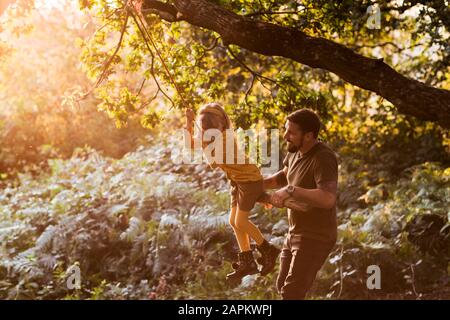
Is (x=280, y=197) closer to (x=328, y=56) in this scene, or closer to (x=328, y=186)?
(x=328, y=186)

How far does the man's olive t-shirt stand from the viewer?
4855 millimetres

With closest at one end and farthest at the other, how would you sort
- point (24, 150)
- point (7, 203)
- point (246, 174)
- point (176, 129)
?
1. point (246, 174)
2. point (7, 203)
3. point (176, 129)
4. point (24, 150)

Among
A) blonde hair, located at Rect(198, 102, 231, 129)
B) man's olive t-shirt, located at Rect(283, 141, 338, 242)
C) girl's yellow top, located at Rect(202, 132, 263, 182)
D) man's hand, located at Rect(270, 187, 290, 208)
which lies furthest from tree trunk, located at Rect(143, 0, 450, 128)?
man's hand, located at Rect(270, 187, 290, 208)

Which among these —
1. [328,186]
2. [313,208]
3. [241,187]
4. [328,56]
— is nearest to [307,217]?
[313,208]

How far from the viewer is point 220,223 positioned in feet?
35.9

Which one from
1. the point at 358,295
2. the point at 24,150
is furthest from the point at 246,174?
the point at 24,150

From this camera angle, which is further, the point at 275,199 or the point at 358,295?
the point at 358,295

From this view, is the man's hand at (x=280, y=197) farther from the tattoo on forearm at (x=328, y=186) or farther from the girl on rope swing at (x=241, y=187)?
the girl on rope swing at (x=241, y=187)

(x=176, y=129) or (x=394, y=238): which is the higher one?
(x=176, y=129)

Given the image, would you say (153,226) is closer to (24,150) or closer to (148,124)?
(148,124)

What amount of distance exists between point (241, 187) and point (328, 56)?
128 cm
